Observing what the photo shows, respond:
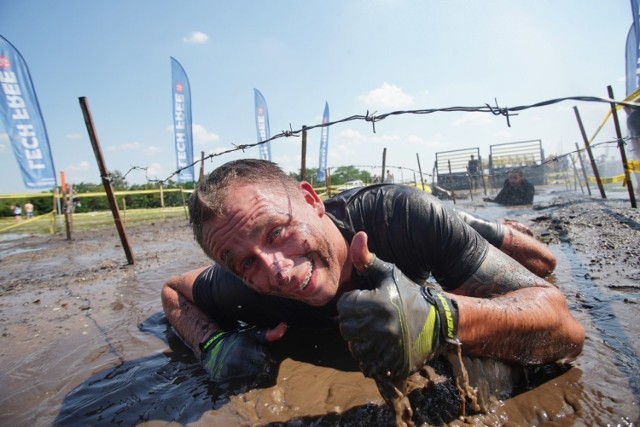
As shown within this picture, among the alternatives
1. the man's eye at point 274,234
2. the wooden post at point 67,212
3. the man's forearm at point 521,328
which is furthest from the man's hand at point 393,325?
the wooden post at point 67,212

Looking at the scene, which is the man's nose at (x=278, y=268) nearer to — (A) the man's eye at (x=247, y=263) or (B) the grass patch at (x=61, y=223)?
(A) the man's eye at (x=247, y=263)

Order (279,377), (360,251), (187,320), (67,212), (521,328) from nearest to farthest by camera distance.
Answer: (360,251)
(521,328)
(279,377)
(187,320)
(67,212)

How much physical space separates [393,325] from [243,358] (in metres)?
1.20

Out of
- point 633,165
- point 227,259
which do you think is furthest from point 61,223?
point 633,165

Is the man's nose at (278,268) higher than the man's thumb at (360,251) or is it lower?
lower

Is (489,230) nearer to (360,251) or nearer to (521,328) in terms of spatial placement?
(521,328)

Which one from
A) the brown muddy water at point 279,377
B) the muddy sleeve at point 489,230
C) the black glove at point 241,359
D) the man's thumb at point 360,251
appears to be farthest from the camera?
the muddy sleeve at point 489,230

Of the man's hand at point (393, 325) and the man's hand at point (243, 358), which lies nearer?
the man's hand at point (393, 325)

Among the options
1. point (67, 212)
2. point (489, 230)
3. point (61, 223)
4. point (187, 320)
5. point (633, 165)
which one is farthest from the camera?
point (61, 223)

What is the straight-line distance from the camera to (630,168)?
301 inches

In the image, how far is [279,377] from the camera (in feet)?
7.01

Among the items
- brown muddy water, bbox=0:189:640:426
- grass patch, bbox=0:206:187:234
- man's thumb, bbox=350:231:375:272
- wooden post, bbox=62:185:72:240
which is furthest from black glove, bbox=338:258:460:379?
wooden post, bbox=62:185:72:240

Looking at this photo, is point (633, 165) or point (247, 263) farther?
point (633, 165)

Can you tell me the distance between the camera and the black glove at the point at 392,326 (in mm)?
1301
